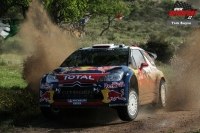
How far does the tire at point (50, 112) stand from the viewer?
9703 mm

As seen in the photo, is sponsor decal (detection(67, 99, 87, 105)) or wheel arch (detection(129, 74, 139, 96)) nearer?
sponsor decal (detection(67, 99, 87, 105))

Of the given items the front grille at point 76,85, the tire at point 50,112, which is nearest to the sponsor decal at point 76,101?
the front grille at point 76,85

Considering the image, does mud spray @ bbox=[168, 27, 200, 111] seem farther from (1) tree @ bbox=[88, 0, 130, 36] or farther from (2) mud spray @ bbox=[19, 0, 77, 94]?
(1) tree @ bbox=[88, 0, 130, 36]

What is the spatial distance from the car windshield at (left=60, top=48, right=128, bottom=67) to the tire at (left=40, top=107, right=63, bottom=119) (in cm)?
108

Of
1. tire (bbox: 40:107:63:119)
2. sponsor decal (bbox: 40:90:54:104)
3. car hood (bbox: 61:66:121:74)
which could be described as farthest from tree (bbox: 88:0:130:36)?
sponsor decal (bbox: 40:90:54:104)

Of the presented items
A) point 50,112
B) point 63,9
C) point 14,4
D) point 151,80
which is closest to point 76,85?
point 50,112

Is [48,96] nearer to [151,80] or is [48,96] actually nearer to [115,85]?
[115,85]

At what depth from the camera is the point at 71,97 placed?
926 cm

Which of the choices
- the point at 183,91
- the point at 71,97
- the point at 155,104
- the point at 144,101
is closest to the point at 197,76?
the point at 183,91

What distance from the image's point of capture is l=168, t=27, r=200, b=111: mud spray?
1252 centimetres

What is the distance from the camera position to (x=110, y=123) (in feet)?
→ 32.2

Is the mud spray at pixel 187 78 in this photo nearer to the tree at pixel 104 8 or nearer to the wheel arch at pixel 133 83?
the wheel arch at pixel 133 83

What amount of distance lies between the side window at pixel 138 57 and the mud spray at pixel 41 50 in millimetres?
3267

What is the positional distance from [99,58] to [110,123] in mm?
1514
